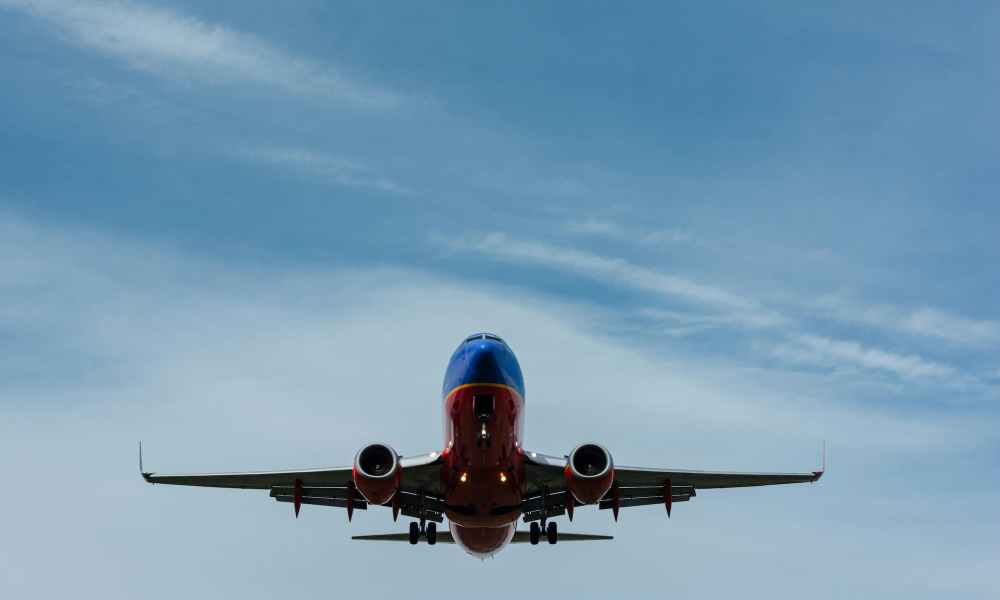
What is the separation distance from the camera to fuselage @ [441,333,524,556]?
32.6 meters

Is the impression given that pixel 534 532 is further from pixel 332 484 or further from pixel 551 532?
pixel 332 484

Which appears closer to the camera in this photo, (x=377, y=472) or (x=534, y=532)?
(x=377, y=472)

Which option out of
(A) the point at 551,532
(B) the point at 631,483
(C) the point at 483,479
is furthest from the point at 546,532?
(C) the point at 483,479

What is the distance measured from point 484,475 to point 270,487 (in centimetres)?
952

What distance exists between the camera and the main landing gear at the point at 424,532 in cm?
3984

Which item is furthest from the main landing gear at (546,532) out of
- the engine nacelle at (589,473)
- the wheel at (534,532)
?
the engine nacelle at (589,473)

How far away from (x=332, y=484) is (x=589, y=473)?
10031mm

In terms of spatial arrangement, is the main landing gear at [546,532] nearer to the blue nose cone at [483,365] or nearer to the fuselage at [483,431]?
the fuselage at [483,431]

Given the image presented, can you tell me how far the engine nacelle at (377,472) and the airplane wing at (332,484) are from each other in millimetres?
1940

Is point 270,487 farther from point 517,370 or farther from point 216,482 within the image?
point 517,370

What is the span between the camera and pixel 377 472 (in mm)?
33062

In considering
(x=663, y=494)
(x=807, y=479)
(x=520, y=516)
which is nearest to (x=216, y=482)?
(x=520, y=516)

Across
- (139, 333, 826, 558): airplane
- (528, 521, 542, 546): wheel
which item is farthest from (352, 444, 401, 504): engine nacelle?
(528, 521, 542, 546): wheel

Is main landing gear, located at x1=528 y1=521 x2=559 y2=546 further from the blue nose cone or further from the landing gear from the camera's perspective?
the blue nose cone
